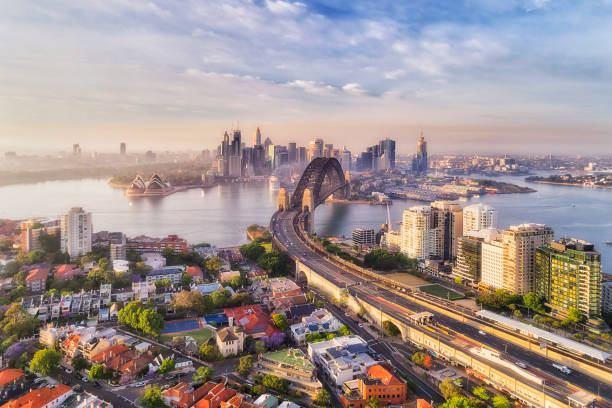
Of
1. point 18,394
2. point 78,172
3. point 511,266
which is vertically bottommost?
point 18,394

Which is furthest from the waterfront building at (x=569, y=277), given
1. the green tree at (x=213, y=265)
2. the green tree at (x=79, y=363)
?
the green tree at (x=79, y=363)

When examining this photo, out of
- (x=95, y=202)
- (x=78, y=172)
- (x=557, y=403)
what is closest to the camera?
(x=557, y=403)

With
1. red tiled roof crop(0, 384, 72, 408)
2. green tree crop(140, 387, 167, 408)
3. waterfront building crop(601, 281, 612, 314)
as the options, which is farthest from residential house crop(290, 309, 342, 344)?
waterfront building crop(601, 281, 612, 314)

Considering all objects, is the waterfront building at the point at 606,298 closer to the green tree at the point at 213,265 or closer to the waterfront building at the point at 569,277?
the waterfront building at the point at 569,277

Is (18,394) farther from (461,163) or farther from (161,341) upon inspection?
(461,163)

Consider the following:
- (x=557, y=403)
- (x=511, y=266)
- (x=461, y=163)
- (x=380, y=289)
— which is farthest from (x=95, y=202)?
(x=461, y=163)

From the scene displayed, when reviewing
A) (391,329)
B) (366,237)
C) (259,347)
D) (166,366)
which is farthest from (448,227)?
(166,366)

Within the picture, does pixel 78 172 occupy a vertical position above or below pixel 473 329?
above
